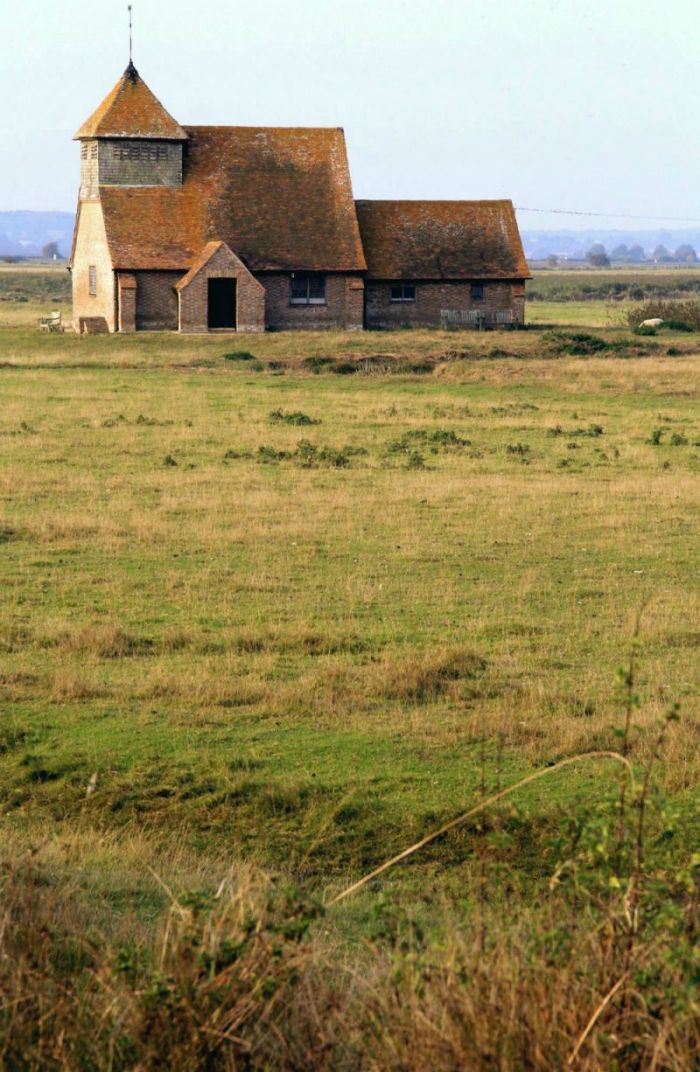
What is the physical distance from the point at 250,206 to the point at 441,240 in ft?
24.3

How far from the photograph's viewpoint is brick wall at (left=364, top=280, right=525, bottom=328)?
56969 millimetres

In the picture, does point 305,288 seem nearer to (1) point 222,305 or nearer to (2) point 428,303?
(1) point 222,305

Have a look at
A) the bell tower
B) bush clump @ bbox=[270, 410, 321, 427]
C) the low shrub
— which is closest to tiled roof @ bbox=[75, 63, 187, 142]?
the bell tower

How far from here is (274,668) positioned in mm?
12727

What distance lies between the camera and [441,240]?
58031 millimetres

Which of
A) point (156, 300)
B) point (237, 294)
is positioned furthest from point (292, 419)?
point (156, 300)

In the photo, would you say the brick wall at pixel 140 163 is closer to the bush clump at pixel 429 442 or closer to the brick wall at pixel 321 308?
the brick wall at pixel 321 308

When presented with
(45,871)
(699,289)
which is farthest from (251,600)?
(699,289)

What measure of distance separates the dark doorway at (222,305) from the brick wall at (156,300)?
48.6 inches

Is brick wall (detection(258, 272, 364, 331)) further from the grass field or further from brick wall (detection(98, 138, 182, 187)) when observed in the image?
the grass field

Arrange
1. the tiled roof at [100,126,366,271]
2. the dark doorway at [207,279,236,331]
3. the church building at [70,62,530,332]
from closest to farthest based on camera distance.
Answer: the church building at [70,62,530,332] < the dark doorway at [207,279,236,331] < the tiled roof at [100,126,366,271]

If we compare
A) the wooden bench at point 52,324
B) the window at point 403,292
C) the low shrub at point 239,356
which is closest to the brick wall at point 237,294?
the wooden bench at point 52,324

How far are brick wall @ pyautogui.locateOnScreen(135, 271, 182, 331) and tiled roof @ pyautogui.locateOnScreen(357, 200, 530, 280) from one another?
24.4 feet

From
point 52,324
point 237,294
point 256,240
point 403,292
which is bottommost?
point 52,324
